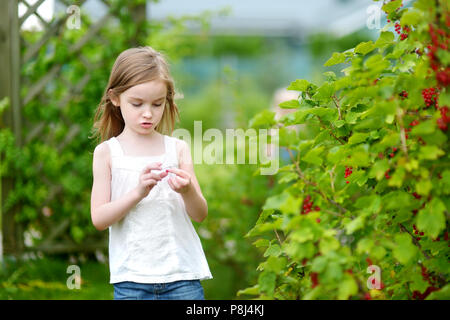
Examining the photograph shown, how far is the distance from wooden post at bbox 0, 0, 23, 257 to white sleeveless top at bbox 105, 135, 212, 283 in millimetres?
2273

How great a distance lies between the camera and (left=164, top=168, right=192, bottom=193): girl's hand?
151 cm

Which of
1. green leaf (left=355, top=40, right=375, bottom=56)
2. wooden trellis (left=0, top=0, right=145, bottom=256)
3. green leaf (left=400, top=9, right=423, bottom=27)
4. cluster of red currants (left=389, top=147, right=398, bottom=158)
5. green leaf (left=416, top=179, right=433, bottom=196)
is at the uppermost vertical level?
wooden trellis (left=0, top=0, right=145, bottom=256)

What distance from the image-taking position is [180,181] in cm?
151

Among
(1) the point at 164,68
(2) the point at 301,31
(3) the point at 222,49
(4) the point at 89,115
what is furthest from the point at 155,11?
(1) the point at 164,68

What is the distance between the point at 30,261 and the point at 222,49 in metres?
15.9

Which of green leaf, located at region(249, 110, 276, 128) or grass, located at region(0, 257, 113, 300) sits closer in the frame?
green leaf, located at region(249, 110, 276, 128)

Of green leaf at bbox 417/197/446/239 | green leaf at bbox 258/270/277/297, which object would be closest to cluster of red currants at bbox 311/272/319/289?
green leaf at bbox 258/270/277/297

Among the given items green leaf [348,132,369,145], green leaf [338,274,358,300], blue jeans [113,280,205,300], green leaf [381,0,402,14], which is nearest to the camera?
green leaf [338,274,358,300]

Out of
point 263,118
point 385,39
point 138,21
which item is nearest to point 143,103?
point 263,118

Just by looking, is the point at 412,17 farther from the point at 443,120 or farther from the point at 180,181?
the point at 180,181

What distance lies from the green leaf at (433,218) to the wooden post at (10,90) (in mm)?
3093

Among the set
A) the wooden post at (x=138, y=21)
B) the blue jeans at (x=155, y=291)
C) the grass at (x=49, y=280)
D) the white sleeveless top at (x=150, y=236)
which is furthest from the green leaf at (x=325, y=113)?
the wooden post at (x=138, y=21)

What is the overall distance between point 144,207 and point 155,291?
0.80 feet

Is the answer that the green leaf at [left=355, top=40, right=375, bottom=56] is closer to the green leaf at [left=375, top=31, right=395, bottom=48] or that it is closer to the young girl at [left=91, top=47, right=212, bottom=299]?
the green leaf at [left=375, top=31, right=395, bottom=48]
